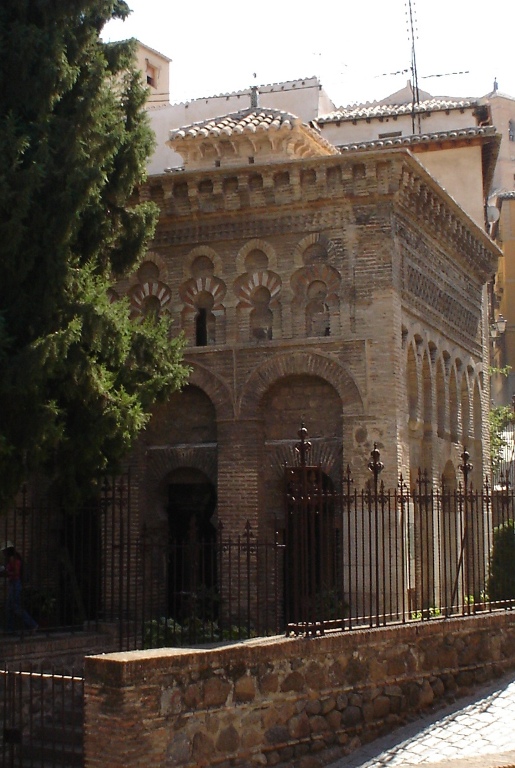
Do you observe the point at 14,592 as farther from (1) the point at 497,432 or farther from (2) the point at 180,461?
(1) the point at 497,432

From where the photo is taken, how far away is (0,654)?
39.5 ft

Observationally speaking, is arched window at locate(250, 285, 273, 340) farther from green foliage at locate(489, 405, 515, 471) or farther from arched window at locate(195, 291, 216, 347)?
green foliage at locate(489, 405, 515, 471)

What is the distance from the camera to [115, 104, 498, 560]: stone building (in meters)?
15.8

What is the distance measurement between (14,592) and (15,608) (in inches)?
9.5

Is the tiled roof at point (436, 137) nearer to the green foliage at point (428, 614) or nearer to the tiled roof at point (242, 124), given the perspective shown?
the tiled roof at point (242, 124)

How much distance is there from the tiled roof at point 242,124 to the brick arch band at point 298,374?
423 cm

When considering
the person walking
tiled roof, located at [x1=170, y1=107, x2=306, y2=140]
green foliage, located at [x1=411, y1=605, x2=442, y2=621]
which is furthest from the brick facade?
the person walking

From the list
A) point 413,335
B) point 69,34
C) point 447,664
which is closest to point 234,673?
point 447,664

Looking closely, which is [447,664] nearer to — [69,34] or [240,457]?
[240,457]

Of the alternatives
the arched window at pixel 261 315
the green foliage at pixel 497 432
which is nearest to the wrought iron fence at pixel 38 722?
the arched window at pixel 261 315

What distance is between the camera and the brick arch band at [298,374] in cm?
1577

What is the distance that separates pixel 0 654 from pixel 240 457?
5216mm

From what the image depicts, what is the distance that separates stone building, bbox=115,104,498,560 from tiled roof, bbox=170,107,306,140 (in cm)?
28

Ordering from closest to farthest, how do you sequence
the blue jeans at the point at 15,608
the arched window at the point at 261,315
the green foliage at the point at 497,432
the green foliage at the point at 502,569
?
the blue jeans at the point at 15,608, the green foliage at the point at 502,569, the arched window at the point at 261,315, the green foliage at the point at 497,432
